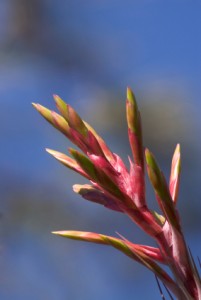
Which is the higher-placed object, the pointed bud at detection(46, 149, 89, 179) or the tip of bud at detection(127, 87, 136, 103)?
the tip of bud at detection(127, 87, 136, 103)

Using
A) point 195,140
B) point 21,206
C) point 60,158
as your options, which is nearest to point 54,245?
point 21,206

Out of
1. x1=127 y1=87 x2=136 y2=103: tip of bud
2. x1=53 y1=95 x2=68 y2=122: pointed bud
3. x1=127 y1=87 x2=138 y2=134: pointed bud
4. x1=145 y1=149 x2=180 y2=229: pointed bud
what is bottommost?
x1=145 y1=149 x2=180 y2=229: pointed bud

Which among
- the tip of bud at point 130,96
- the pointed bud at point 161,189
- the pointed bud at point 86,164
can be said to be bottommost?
the pointed bud at point 161,189

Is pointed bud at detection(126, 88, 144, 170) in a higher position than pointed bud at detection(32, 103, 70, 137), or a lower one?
lower

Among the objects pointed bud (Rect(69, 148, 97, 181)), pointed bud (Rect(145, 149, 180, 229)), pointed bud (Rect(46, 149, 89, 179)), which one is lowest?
pointed bud (Rect(145, 149, 180, 229))

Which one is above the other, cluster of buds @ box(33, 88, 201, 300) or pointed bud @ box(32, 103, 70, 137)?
pointed bud @ box(32, 103, 70, 137)

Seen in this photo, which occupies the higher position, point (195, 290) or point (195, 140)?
point (195, 140)

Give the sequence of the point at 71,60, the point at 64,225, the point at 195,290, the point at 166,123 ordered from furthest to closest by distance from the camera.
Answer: the point at 71,60 < the point at 166,123 < the point at 64,225 < the point at 195,290

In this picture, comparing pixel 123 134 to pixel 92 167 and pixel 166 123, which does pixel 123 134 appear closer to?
pixel 166 123
